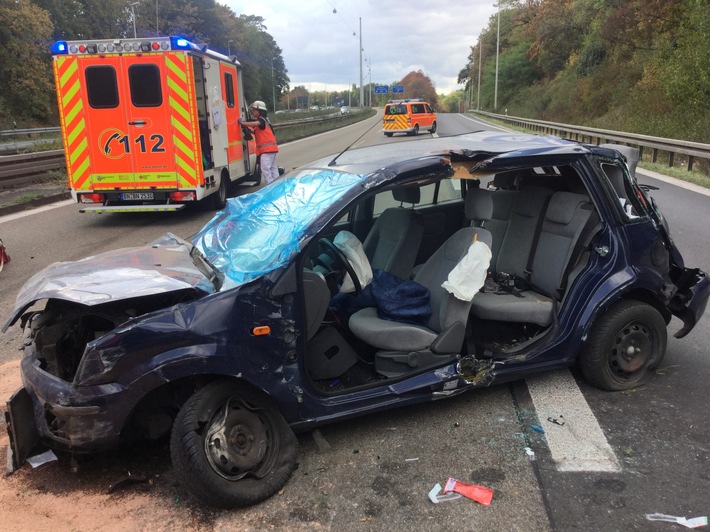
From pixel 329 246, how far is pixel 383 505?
5.75ft

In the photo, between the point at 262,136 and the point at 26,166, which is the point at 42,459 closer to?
the point at 262,136

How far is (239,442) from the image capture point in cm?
275

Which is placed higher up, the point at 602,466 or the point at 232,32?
the point at 232,32

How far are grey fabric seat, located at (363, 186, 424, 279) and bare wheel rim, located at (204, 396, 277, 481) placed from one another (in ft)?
5.21

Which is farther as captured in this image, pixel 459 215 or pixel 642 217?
pixel 459 215

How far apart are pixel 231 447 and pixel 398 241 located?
1960mm

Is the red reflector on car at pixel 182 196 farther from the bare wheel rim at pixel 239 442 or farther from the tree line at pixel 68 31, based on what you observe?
the tree line at pixel 68 31

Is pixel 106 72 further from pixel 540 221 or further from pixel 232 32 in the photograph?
pixel 232 32

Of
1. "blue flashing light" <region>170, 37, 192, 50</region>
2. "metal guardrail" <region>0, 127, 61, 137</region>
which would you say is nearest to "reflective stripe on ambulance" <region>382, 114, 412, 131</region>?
"metal guardrail" <region>0, 127, 61, 137</region>

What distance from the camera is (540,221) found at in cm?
414

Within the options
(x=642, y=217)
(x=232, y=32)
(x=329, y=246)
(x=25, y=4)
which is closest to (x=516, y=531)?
(x=329, y=246)

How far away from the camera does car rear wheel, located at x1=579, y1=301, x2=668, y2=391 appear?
3668 millimetres

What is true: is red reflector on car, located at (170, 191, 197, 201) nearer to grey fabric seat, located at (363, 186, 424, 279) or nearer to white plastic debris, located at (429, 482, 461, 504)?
grey fabric seat, located at (363, 186, 424, 279)

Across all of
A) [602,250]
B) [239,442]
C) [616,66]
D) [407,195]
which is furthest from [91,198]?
[616,66]
